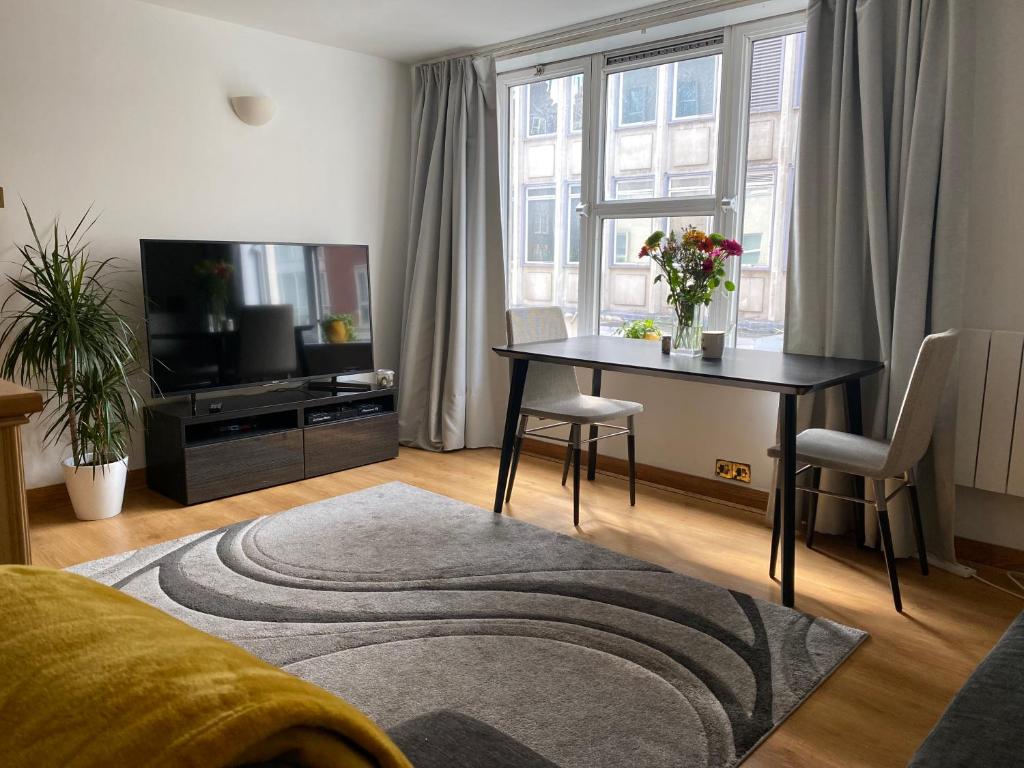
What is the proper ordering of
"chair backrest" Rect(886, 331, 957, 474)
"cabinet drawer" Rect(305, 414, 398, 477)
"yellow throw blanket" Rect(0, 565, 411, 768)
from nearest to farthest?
"yellow throw blanket" Rect(0, 565, 411, 768) → "chair backrest" Rect(886, 331, 957, 474) → "cabinet drawer" Rect(305, 414, 398, 477)

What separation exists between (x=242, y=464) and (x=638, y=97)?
2.76 metres

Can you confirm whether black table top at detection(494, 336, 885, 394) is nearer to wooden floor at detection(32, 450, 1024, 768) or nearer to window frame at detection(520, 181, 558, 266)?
wooden floor at detection(32, 450, 1024, 768)

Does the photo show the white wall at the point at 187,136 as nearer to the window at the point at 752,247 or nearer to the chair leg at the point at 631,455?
the chair leg at the point at 631,455

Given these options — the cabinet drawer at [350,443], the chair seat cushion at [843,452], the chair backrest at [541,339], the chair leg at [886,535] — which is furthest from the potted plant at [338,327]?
the chair leg at [886,535]

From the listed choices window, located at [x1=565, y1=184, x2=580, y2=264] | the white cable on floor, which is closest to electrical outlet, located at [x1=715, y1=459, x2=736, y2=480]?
the white cable on floor

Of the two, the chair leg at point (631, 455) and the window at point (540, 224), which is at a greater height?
the window at point (540, 224)

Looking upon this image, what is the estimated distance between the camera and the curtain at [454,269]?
14.8 ft

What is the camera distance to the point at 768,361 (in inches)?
121

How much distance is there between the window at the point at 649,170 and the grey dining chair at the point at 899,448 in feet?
3.60

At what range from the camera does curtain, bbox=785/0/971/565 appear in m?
2.82

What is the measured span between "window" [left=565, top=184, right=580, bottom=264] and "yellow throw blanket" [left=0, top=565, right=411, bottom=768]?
13.2 feet


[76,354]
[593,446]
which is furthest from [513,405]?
[76,354]

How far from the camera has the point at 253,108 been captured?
157 inches

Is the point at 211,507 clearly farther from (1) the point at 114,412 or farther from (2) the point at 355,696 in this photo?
(2) the point at 355,696
